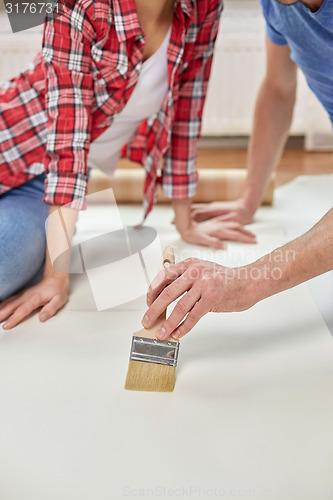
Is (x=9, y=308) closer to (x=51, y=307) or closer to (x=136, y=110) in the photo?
(x=51, y=307)

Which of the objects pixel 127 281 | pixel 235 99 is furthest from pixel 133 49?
pixel 235 99

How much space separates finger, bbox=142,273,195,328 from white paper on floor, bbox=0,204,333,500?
0.11m

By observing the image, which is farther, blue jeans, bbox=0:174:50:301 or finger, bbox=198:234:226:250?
finger, bbox=198:234:226:250

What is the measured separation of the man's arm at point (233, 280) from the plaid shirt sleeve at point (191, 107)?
1.97 feet

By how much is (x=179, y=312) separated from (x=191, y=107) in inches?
27.9

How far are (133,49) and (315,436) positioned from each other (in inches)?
33.1

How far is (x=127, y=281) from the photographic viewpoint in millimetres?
1292

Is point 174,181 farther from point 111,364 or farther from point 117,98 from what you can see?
point 111,364

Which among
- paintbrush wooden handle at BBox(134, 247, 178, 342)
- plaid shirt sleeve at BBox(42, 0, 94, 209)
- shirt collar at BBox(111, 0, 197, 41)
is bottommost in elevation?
paintbrush wooden handle at BBox(134, 247, 178, 342)

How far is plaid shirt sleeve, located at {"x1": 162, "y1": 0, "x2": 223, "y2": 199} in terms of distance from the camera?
1.32m

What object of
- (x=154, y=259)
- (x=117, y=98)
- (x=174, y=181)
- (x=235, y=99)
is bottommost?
(x=235, y=99)

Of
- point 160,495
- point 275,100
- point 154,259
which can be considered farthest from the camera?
point 275,100
